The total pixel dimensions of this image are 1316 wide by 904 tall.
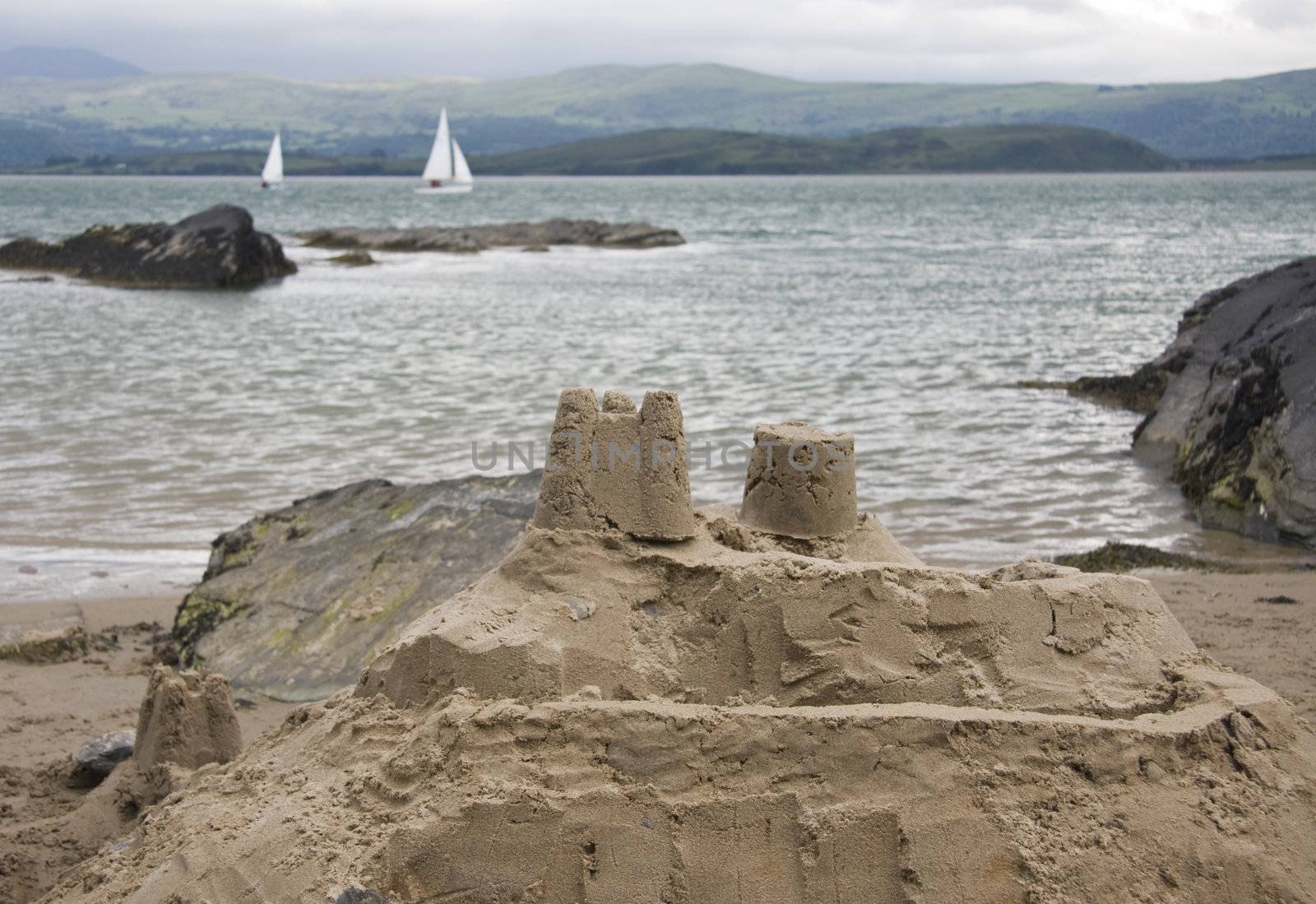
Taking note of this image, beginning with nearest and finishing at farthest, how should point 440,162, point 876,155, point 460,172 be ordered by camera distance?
point 440,162, point 460,172, point 876,155

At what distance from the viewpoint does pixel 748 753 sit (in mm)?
3117

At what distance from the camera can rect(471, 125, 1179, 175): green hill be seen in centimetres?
12581

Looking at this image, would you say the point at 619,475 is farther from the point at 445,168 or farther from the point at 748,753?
the point at 445,168

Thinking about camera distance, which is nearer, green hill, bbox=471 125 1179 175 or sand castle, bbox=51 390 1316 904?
sand castle, bbox=51 390 1316 904

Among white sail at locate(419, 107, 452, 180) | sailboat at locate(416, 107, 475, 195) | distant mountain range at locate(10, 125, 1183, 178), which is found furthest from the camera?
distant mountain range at locate(10, 125, 1183, 178)

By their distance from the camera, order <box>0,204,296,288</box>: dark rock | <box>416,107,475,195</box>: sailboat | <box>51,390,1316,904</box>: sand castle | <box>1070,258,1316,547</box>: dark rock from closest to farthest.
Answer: <box>51,390,1316,904</box>: sand castle
<box>1070,258,1316,547</box>: dark rock
<box>0,204,296,288</box>: dark rock
<box>416,107,475,195</box>: sailboat

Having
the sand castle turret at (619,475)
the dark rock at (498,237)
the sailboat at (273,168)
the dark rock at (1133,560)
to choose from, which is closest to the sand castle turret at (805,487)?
the sand castle turret at (619,475)

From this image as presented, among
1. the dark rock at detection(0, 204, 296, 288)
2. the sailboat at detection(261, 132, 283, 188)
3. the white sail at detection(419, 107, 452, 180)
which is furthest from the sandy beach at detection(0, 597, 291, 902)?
the sailboat at detection(261, 132, 283, 188)

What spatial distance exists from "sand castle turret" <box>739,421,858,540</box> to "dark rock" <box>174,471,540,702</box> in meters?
2.21

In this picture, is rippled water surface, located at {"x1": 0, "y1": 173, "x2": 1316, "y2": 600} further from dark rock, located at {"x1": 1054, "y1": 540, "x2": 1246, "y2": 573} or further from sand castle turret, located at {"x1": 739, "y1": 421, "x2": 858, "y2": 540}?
sand castle turret, located at {"x1": 739, "y1": 421, "x2": 858, "y2": 540}

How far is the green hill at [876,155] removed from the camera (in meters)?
126

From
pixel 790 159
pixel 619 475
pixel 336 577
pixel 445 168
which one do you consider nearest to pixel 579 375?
pixel 336 577

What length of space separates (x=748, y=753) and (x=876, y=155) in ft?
429

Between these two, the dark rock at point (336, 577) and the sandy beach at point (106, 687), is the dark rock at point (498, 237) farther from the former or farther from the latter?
the sandy beach at point (106, 687)
